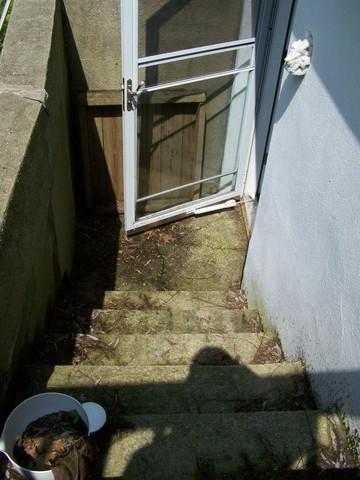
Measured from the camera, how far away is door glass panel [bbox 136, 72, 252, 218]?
14.4 ft

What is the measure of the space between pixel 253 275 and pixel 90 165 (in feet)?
7.90

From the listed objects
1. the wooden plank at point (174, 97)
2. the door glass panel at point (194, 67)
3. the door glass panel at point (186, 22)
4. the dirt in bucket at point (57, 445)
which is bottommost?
the dirt in bucket at point (57, 445)

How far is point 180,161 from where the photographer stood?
16.1ft

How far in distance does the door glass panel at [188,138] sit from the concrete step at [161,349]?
6.36 feet

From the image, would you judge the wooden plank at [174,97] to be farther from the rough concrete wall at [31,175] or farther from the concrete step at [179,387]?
the concrete step at [179,387]

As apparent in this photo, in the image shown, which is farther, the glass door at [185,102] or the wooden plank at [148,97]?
the wooden plank at [148,97]

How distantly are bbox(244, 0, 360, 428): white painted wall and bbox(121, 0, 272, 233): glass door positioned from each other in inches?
50.7

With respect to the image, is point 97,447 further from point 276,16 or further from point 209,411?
point 276,16

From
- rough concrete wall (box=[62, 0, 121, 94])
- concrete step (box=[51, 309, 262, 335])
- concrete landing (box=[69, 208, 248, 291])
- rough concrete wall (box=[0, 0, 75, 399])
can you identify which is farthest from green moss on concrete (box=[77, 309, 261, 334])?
rough concrete wall (box=[62, 0, 121, 94])

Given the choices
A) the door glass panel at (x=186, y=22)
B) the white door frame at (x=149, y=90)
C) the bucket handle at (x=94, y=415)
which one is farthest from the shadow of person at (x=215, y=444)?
the door glass panel at (x=186, y=22)

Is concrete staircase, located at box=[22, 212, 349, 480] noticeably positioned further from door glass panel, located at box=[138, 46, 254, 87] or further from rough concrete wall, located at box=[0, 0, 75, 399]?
door glass panel, located at box=[138, 46, 254, 87]

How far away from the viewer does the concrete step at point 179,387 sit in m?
2.48

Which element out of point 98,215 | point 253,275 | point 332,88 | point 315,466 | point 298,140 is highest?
point 332,88

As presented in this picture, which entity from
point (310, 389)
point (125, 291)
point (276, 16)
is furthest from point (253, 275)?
point (276, 16)
